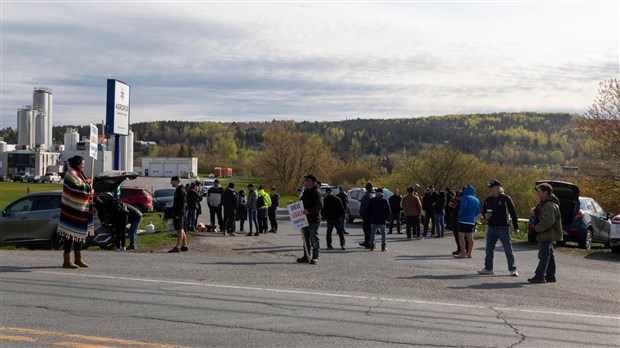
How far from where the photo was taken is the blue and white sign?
72.8ft

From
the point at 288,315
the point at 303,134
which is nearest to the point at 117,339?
the point at 288,315

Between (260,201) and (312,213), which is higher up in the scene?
(312,213)

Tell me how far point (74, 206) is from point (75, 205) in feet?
0.09

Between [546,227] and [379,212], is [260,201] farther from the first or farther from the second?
[546,227]

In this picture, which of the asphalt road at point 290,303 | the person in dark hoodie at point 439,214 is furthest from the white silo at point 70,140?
the asphalt road at point 290,303

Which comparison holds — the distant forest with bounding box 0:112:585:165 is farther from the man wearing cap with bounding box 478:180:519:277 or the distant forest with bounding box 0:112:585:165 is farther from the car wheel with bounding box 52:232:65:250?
the man wearing cap with bounding box 478:180:519:277

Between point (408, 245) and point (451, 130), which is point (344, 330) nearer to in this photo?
point (408, 245)

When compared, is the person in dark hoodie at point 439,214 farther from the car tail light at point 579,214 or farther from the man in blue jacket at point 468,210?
the man in blue jacket at point 468,210

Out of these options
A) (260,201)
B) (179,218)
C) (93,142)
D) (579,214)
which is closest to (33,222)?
(93,142)

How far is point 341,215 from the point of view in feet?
59.6

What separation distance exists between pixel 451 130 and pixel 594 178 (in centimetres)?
14373

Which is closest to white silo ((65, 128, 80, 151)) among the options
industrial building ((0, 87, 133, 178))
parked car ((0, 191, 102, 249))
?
industrial building ((0, 87, 133, 178))

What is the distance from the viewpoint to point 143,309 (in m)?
8.77

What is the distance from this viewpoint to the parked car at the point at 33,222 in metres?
17.1
